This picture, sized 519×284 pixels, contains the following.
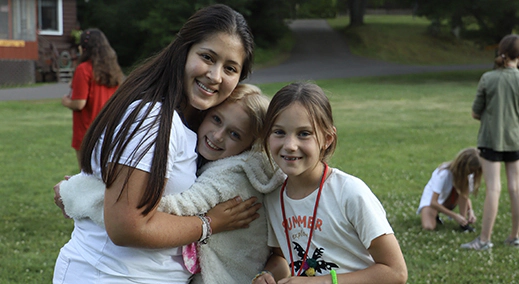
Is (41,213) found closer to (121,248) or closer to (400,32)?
(121,248)

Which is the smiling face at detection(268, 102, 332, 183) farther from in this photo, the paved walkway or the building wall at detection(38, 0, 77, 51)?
the building wall at detection(38, 0, 77, 51)

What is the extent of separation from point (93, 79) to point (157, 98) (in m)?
4.78

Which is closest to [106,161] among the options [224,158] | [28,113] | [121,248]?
[121,248]

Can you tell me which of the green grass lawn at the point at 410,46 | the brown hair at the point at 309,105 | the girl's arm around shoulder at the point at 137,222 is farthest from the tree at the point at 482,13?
the girl's arm around shoulder at the point at 137,222

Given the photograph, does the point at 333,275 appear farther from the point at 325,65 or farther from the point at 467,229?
the point at 325,65

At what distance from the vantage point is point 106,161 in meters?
2.07

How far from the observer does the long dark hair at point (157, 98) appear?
2.06 metres

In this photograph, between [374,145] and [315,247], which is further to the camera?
[374,145]

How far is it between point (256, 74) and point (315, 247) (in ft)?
86.0

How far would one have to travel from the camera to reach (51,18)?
3278 centimetres

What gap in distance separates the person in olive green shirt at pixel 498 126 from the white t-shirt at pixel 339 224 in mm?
4529

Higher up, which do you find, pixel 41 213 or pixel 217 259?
pixel 217 259

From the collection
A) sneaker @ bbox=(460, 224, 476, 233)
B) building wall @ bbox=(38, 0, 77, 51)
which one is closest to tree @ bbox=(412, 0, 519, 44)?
building wall @ bbox=(38, 0, 77, 51)

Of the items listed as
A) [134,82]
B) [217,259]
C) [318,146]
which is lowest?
[217,259]
